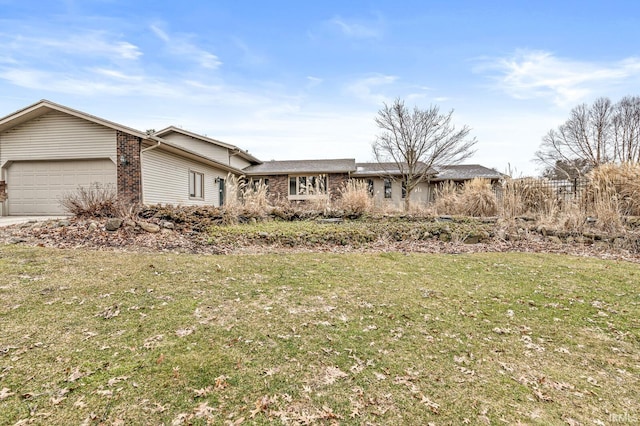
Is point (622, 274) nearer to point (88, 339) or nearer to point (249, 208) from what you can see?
point (88, 339)

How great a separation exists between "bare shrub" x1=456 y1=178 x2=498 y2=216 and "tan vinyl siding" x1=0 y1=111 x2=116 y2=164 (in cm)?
1190

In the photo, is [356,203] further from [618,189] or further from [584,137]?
[584,137]

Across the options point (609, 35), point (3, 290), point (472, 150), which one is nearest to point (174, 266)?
point (3, 290)

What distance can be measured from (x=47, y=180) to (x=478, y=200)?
14857mm

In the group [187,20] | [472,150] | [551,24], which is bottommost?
[472,150]

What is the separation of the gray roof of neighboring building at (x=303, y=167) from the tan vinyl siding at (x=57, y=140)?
9945 mm

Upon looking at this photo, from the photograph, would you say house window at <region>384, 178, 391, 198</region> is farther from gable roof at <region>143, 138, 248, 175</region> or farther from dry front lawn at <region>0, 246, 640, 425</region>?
dry front lawn at <region>0, 246, 640, 425</region>

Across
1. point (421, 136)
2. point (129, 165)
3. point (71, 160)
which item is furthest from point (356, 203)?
point (71, 160)

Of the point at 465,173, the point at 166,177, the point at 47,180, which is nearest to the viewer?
the point at 47,180

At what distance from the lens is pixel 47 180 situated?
38.4 feet

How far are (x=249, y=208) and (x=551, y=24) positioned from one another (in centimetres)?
929

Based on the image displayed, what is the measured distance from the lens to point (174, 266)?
4.30m

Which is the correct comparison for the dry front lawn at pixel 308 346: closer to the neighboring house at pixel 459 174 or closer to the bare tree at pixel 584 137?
the neighboring house at pixel 459 174

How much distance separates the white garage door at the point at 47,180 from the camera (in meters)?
11.5
